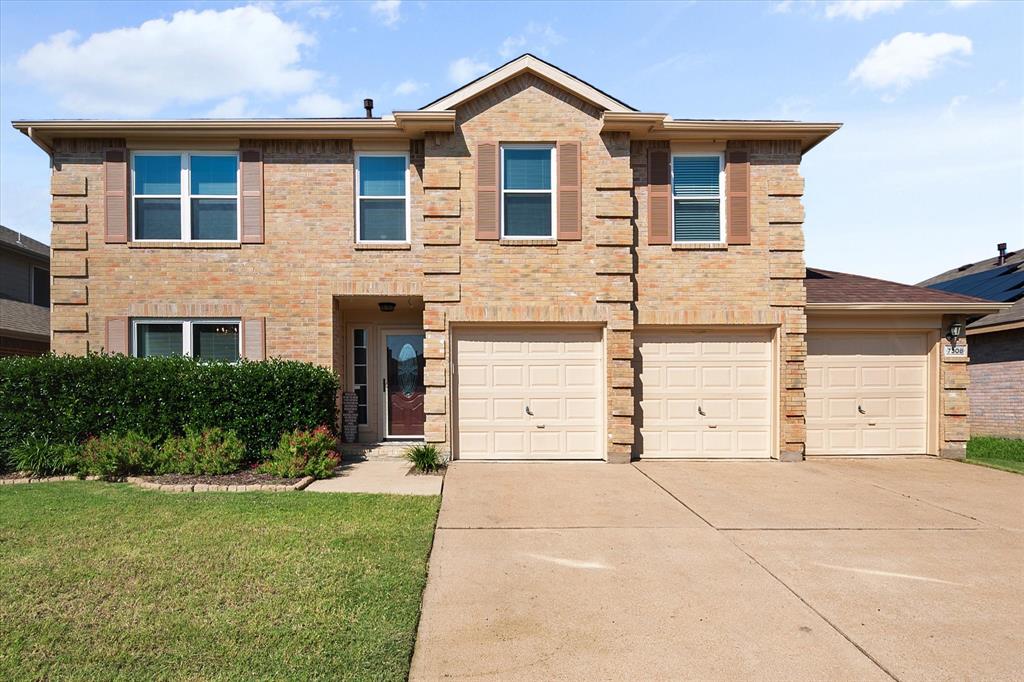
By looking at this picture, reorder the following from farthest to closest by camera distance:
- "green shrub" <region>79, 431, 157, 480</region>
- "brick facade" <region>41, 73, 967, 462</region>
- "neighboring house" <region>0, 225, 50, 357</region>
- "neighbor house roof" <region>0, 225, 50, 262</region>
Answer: "neighbor house roof" <region>0, 225, 50, 262</region>, "neighboring house" <region>0, 225, 50, 357</region>, "brick facade" <region>41, 73, 967, 462</region>, "green shrub" <region>79, 431, 157, 480</region>

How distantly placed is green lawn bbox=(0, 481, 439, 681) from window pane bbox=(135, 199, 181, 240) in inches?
211

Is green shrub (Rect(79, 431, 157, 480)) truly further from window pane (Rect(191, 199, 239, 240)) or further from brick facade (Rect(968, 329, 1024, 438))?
brick facade (Rect(968, 329, 1024, 438))

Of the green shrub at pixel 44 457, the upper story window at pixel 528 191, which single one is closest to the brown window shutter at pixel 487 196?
the upper story window at pixel 528 191

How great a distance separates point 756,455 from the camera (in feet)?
35.0

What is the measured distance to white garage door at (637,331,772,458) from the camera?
34.7 feet

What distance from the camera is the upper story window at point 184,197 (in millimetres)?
10531

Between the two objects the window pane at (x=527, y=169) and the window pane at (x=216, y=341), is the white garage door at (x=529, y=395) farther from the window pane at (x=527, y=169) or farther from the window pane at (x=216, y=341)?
the window pane at (x=216, y=341)

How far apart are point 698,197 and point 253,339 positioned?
8.83 metres

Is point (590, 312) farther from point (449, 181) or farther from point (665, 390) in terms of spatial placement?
point (449, 181)

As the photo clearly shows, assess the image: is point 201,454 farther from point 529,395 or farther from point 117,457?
point 529,395

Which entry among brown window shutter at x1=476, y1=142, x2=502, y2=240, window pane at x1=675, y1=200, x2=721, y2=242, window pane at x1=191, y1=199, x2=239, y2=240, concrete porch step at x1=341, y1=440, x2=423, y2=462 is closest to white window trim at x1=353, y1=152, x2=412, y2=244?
brown window shutter at x1=476, y1=142, x2=502, y2=240

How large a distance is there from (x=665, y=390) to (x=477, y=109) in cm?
635

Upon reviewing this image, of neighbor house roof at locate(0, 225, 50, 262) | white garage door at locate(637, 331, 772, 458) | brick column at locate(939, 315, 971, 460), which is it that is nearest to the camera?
white garage door at locate(637, 331, 772, 458)

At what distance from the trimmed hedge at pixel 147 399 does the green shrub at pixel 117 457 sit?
33 centimetres
